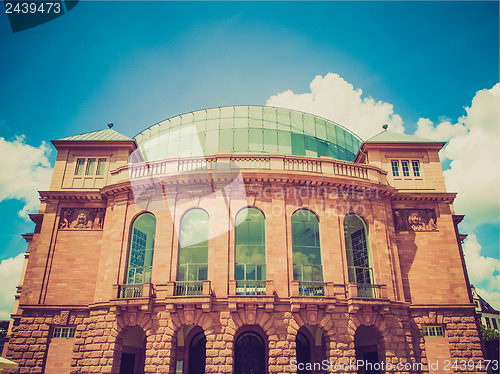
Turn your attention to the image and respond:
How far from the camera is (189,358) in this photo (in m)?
22.9

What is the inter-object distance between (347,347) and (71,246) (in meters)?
17.9

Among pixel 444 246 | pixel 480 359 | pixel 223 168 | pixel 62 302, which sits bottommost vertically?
pixel 480 359

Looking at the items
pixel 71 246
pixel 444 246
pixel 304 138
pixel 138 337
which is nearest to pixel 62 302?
pixel 71 246

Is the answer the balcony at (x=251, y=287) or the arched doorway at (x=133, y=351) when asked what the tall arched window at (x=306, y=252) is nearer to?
the balcony at (x=251, y=287)

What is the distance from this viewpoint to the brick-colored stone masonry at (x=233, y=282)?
66.4 ft

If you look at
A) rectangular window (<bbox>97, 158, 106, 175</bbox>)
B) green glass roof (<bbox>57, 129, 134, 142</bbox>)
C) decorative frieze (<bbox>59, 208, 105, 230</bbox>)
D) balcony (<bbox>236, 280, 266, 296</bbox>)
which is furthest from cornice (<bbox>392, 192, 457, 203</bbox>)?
rectangular window (<bbox>97, 158, 106, 175</bbox>)

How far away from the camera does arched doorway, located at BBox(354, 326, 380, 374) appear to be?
74.6ft

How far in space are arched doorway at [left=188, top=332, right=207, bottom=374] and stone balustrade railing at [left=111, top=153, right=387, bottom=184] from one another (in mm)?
10357

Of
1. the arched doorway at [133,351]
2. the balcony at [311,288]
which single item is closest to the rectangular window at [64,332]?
the arched doorway at [133,351]

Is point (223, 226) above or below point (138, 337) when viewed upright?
above

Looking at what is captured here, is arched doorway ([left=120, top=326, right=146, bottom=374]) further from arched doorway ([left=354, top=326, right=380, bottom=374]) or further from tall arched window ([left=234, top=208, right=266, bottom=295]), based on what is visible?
arched doorway ([left=354, top=326, right=380, bottom=374])

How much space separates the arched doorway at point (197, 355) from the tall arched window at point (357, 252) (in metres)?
9.92

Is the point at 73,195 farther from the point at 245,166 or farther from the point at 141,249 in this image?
the point at 245,166

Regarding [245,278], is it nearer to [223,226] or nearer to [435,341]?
[223,226]
